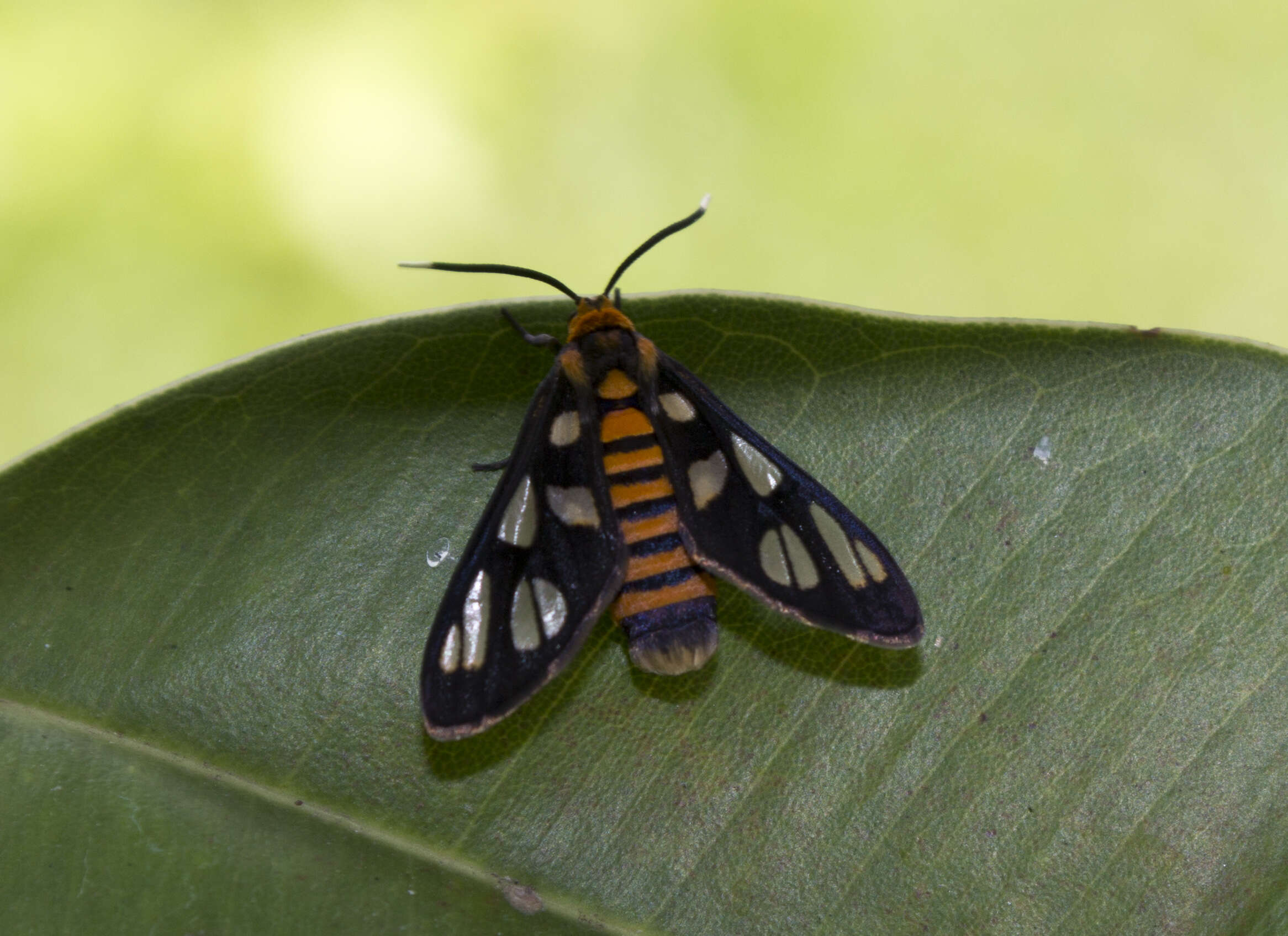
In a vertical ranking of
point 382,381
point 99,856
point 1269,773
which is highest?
point 382,381

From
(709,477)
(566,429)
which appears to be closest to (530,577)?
(566,429)

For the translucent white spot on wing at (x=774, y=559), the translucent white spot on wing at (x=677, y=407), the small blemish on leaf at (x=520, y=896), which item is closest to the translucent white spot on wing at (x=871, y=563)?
the translucent white spot on wing at (x=774, y=559)

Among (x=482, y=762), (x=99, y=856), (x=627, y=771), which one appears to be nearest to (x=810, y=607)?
(x=627, y=771)

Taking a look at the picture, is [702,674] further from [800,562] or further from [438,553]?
[438,553]

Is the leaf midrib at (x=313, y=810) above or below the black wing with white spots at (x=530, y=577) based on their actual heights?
below

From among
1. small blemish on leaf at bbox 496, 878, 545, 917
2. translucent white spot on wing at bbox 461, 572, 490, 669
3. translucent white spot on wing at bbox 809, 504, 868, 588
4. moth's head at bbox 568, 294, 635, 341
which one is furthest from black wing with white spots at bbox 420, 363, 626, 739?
translucent white spot on wing at bbox 809, 504, 868, 588

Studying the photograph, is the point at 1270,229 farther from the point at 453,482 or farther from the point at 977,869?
the point at 453,482

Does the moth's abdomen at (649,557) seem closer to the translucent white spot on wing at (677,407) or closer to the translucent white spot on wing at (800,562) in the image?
the translucent white spot on wing at (677,407)
